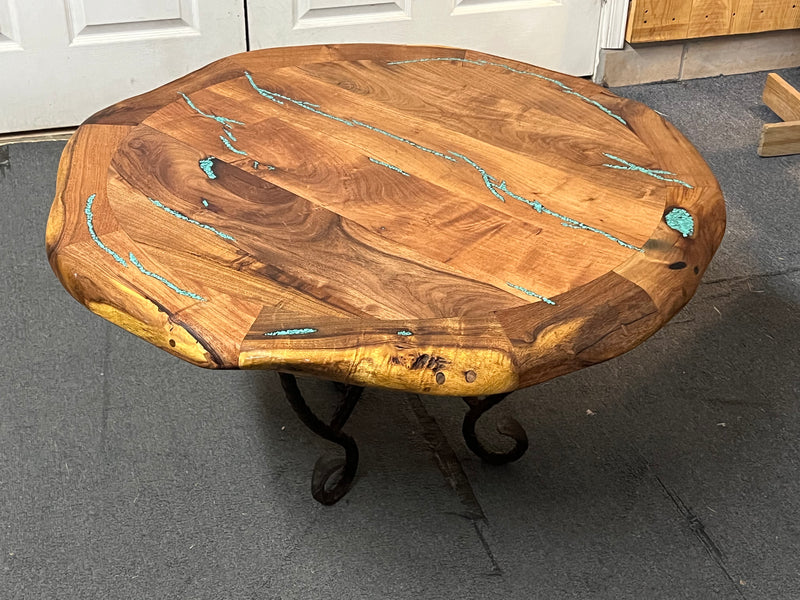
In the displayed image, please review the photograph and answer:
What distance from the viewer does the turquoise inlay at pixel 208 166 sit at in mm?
1260

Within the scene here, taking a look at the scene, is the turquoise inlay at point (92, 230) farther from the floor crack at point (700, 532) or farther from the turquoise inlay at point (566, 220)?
the floor crack at point (700, 532)

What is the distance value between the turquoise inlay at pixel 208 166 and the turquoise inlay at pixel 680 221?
63cm

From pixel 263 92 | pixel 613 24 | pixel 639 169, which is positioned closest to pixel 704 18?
pixel 613 24

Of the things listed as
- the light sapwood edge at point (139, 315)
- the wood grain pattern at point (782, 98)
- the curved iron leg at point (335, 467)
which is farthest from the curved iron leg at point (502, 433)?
the wood grain pattern at point (782, 98)

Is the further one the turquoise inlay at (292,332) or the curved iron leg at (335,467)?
the curved iron leg at (335,467)

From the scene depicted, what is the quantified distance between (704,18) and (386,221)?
1.89 meters

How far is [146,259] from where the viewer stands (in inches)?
42.4

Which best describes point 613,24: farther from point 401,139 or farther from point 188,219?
point 188,219

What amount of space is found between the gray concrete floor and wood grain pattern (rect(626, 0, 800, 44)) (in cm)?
109

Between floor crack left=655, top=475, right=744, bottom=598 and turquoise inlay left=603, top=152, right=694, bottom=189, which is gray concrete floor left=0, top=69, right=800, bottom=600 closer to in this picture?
floor crack left=655, top=475, right=744, bottom=598

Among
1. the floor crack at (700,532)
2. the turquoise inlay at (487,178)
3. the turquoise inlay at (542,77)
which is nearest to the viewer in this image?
the turquoise inlay at (487,178)

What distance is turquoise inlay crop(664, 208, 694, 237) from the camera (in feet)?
3.82

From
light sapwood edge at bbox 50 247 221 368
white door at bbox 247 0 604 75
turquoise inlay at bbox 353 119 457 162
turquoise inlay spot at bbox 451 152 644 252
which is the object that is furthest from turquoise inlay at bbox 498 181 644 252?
white door at bbox 247 0 604 75

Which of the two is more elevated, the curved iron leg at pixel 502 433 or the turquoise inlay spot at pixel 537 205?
the turquoise inlay spot at pixel 537 205
